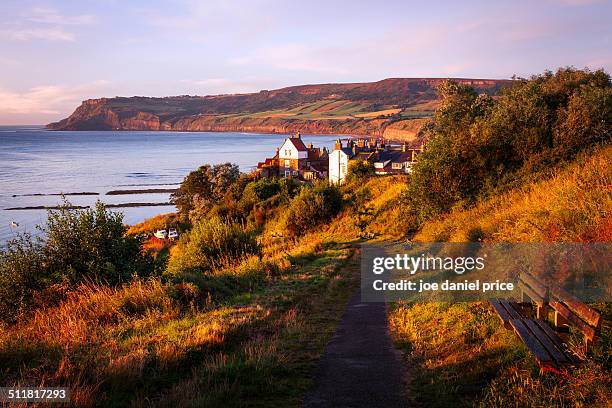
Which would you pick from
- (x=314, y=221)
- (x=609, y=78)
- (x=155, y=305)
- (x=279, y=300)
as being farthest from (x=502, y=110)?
(x=155, y=305)

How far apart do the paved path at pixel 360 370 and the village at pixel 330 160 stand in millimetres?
53509

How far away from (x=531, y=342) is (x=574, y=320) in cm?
58

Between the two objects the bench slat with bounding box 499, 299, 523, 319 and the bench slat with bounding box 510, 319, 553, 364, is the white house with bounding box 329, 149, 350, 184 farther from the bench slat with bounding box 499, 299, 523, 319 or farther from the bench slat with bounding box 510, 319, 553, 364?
the bench slat with bounding box 510, 319, 553, 364

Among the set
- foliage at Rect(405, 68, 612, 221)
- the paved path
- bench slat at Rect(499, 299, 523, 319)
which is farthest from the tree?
foliage at Rect(405, 68, 612, 221)

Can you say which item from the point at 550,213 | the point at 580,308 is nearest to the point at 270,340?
the point at 580,308

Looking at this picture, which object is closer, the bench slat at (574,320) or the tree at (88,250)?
the bench slat at (574,320)

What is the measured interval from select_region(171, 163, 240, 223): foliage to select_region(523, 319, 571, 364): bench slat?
50.0 m

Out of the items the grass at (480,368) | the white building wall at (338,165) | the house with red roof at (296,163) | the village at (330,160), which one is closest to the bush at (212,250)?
the grass at (480,368)

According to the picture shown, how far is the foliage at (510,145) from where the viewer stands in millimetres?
18484

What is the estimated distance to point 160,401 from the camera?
19.5 ft

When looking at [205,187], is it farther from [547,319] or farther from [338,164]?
[547,319]

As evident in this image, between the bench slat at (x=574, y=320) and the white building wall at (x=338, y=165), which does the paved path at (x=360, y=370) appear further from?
the white building wall at (x=338, y=165)

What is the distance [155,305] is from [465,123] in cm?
1844

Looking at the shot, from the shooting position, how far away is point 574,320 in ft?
19.5
